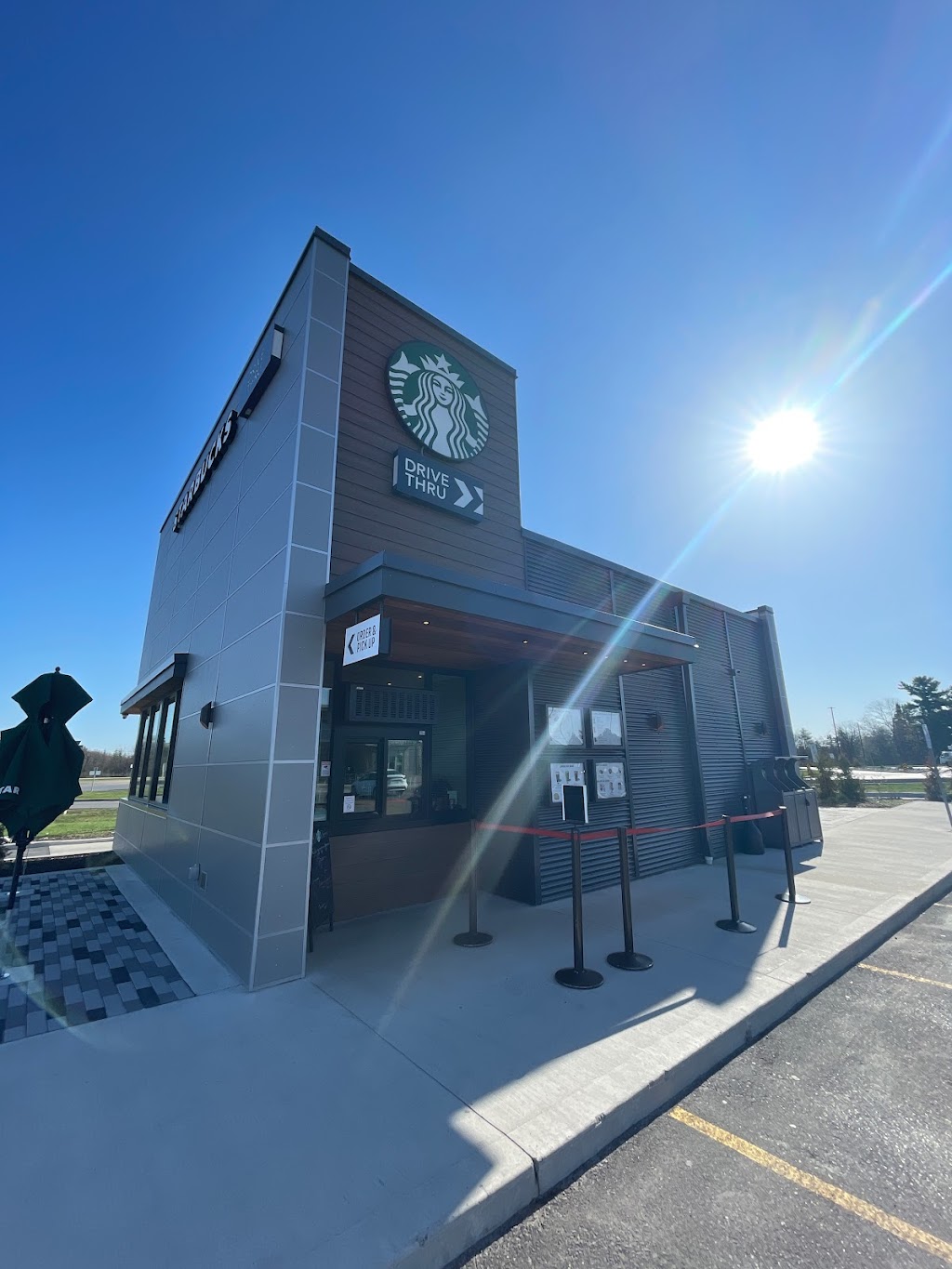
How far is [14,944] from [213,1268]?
511cm

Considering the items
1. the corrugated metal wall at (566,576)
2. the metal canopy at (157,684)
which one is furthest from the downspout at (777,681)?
the metal canopy at (157,684)

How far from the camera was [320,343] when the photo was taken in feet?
18.5

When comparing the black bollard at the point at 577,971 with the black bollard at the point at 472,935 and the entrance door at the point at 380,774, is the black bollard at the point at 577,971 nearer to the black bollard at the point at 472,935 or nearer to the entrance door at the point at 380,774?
the black bollard at the point at 472,935

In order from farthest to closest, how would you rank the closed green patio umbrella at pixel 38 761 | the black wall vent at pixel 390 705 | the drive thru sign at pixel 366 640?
the black wall vent at pixel 390 705 < the closed green patio umbrella at pixel 38 761 < the drive thru sign at pixel 366 640

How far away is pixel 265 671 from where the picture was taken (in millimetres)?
4840

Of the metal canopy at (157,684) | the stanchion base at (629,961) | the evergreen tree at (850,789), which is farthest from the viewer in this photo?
the evergreen tree at (850,789)

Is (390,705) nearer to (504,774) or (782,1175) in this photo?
(504,774)

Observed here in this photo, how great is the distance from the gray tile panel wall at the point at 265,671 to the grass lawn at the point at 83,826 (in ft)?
35.9

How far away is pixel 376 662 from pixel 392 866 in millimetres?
2447

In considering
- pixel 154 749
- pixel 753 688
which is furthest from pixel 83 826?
pixel 753 688

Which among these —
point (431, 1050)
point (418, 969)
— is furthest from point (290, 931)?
point (431, 1050)

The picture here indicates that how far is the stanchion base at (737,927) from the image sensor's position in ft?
17.1

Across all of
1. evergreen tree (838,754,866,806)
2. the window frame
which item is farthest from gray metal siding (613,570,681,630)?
evergreen tree (838,754,866,806)

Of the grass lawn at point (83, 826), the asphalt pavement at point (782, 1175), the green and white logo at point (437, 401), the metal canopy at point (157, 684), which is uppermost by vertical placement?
the green and white logo at point (437, 401)
